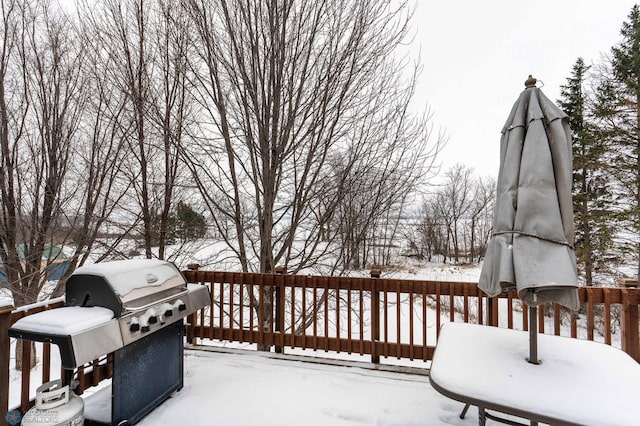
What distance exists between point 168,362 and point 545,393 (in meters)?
2.96

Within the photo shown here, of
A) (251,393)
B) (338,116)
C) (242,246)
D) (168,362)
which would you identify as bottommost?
(251,393)

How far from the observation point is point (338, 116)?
4355 mm

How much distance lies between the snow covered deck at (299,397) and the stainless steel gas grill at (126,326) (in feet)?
0.93

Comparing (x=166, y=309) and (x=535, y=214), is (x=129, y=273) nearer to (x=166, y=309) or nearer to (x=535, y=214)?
(x=166, y=309)

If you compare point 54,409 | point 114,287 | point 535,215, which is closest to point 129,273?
point 114,287

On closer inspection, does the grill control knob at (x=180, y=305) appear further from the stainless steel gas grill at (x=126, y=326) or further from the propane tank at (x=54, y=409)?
the propane tank at (x=54, y=409)

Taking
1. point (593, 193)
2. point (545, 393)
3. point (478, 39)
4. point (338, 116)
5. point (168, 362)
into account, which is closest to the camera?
point (545, 393)

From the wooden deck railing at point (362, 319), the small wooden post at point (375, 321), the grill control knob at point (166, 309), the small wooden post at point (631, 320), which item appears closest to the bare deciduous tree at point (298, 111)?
the wooden deck railing at point (362, 319)

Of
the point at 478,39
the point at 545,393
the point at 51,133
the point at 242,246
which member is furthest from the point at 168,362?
the point at 478,39

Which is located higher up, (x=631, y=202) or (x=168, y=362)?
(x=631, y=202)

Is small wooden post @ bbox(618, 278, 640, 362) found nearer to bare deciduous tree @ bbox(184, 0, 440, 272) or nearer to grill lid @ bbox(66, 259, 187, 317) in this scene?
bare deciduous tree @ bbox(184, 0, 440, 272)

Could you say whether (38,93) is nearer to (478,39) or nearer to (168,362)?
(168,362)

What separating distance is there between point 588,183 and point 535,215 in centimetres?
1459

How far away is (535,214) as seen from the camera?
1.66 metres
